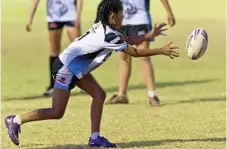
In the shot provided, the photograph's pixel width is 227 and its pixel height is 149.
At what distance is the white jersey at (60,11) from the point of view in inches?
497

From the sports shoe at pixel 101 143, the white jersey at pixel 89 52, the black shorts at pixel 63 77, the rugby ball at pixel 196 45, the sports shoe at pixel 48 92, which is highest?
the white jersey at pixel 89 52

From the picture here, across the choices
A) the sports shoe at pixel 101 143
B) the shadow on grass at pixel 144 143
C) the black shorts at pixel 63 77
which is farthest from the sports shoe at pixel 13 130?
the sports shoe at pixel 101 143

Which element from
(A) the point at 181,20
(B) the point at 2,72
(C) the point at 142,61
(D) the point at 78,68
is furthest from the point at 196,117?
(A) the point at 181,20

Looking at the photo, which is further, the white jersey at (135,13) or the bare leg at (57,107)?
the white jersey at (135,13)

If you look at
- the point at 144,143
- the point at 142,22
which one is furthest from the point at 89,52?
the point at 142,22

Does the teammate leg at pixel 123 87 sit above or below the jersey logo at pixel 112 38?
below

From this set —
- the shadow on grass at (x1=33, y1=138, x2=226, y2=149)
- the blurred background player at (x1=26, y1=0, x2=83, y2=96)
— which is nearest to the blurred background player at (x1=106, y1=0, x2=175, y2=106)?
the blurred background player at (x1=26, y1=0, x2=83, y2=96)

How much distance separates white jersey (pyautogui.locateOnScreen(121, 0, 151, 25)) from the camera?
36.6 ft

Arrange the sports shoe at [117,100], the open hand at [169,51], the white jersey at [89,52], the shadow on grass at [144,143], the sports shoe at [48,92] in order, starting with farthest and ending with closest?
the sports shoe at [48,92] → the sports shoe at [117,100] → the shadow on grass at [144,143] → the white jersey at [89,52] → the open hand at [169,51]

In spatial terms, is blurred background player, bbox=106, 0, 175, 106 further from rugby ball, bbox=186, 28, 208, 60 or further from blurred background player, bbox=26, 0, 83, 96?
rugby ball, bbox=186, 28, 208, 60

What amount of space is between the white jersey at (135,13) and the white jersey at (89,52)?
11.2ft

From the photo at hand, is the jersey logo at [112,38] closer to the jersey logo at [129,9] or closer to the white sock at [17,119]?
the white sock at [17,119]

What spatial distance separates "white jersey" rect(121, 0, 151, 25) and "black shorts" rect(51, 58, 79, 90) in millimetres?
3446

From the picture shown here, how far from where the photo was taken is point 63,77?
7773mm
